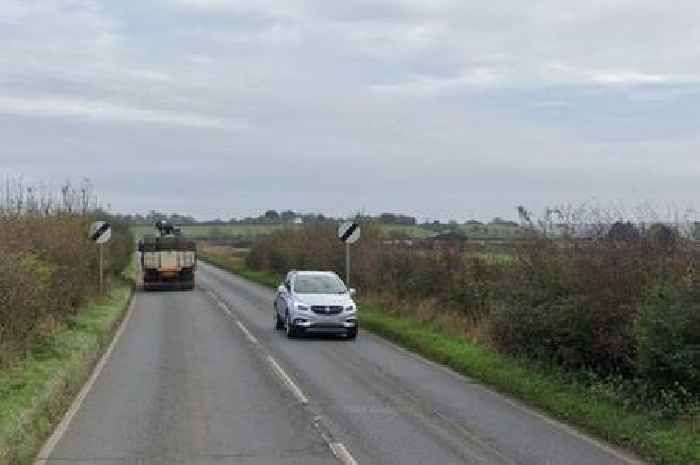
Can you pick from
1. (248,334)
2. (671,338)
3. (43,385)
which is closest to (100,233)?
(248,334)

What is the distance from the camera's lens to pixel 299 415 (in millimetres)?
13961

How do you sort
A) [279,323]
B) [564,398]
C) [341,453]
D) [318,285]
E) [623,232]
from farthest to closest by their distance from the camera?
1. [279,323]
2. [318,285]
3. [623,232]
4. [564,398]
5. [341,453]

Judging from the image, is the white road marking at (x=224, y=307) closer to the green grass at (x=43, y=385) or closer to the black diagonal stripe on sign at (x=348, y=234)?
the black diagonal stripe on sign at (x=348, y=234)

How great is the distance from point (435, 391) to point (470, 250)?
13.1 metres

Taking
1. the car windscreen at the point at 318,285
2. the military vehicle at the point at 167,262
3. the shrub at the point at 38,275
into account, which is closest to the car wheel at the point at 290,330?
the car windscreen at the point at 318,285

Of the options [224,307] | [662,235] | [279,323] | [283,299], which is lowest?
[224,307]

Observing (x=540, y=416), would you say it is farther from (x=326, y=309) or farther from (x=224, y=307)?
(x=224, y=307)

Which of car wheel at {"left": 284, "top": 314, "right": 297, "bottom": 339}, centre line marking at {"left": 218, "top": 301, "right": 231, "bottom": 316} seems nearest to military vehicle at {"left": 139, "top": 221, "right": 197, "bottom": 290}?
centre line marking at {"left": 218, "top": 301, "right": 231, "bottom": 316}

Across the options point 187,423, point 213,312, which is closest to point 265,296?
point 213,312

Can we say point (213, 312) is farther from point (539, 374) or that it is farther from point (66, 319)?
point (539, 374)

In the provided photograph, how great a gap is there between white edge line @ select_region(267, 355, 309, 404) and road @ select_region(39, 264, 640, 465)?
0.10 ft

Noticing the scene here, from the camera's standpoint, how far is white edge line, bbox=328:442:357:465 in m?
10.8

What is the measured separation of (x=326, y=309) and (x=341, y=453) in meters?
15.3

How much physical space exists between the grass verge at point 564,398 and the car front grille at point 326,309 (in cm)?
158
